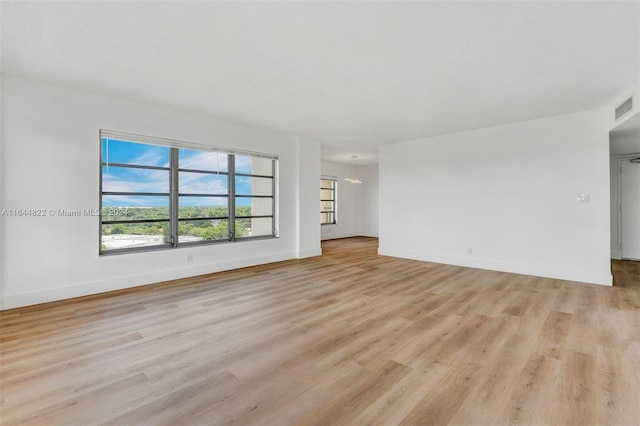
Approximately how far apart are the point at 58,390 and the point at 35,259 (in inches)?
97.0

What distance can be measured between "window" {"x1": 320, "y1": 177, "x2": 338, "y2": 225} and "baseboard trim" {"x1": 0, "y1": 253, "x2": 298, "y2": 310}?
4.80 meters

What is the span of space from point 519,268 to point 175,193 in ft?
19.8

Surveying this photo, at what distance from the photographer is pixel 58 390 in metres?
1.91

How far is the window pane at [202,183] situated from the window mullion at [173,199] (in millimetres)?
91

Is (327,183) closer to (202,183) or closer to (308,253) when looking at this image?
(308,253)

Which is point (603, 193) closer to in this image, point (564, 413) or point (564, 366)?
point (564, 366)

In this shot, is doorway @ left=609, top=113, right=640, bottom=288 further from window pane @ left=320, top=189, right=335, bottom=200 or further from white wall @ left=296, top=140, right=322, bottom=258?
window pane @ left=320, top=189, right=335, bottom=200

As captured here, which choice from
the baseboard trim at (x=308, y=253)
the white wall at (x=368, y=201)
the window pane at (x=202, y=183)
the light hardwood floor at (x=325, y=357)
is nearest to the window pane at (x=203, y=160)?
the window pane at (x=202, y=183)

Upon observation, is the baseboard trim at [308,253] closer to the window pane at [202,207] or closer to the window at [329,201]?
the window pane at [202,207]

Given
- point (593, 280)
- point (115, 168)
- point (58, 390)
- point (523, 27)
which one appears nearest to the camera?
point (58, 390)

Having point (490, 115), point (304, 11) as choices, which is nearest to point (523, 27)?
point (304, 11)

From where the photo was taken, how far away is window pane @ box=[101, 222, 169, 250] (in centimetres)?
419

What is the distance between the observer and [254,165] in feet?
19.3

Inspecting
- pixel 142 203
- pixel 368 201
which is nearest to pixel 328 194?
pixel 368 201
